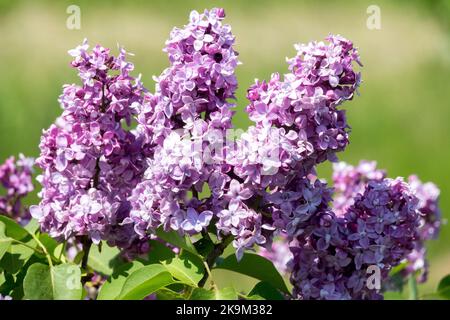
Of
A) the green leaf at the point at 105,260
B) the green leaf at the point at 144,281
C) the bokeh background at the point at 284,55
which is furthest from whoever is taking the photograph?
the bokeh background at the point at 284,55

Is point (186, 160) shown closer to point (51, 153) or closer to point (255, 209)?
point (255, 209)

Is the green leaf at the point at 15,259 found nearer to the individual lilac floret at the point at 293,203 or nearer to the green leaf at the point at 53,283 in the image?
the green leaf at the point at 53,283

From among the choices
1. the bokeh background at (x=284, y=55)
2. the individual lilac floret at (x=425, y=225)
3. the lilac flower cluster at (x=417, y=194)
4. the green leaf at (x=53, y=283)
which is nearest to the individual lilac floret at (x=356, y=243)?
the green leaf at (x=53, y=283)

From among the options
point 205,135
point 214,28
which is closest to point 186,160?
point 205,135

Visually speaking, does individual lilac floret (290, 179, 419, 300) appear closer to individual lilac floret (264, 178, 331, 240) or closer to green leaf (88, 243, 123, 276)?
individual lilac floret (264, 178, 331, 240)

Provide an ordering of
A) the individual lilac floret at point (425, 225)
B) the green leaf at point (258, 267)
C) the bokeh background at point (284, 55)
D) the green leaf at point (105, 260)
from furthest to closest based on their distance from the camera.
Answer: the bokeh background at point (284, 55)
the individual lilac floret at point (425, 225)
the green leaf at point (105, 260)
the green leaf at point (258, 267)

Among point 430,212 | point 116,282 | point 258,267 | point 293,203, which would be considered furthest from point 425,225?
point 116,282

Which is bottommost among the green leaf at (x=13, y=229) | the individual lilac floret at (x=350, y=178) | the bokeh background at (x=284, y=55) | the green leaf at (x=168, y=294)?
the green leaf at (x=168, y=294)
